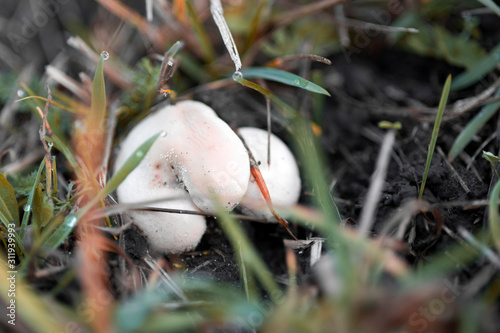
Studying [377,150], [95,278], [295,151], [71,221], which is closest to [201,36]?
[295,151]

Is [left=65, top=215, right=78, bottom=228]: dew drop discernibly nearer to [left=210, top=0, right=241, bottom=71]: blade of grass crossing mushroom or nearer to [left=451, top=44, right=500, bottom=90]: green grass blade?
[left=210, top=0, right=241, bottom=71]: blade of grass crossing mushroom

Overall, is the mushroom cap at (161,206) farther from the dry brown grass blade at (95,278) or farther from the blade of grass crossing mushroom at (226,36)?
the blade of grass crossing mushroom at (226,36)

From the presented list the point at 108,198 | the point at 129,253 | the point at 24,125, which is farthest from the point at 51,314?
the point at 24,125

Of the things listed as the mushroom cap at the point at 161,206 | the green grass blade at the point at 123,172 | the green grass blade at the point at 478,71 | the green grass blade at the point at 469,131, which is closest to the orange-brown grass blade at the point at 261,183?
the mushroom cap at the point at 161,206

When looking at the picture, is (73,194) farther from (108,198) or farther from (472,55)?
(472,55)

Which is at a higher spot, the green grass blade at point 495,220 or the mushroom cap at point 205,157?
the mushroom cap at point 205,157

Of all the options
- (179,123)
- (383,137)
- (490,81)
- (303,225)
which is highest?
(179,123)
